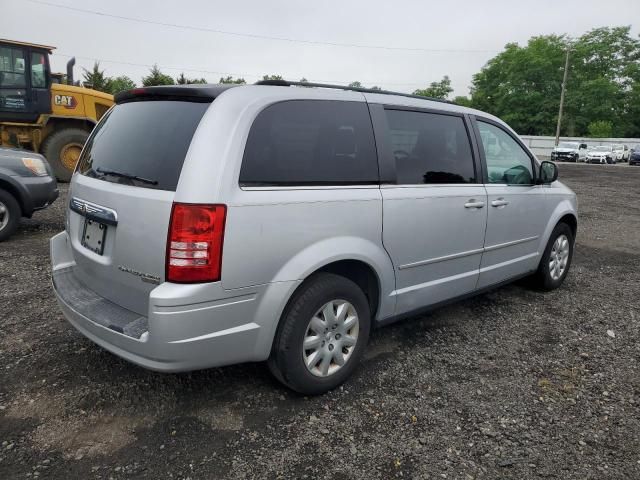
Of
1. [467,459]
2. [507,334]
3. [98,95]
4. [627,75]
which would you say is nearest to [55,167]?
[98,95]

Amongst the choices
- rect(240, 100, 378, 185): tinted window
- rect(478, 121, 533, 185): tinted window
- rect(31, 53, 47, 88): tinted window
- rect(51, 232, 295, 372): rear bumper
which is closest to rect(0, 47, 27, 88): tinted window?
rect(31, 53, 47, 88): tinted window

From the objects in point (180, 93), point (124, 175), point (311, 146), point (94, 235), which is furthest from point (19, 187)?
point (311, 146)

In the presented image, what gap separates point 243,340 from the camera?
2529mm

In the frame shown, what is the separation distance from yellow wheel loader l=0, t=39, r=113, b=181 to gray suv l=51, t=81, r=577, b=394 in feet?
28.4

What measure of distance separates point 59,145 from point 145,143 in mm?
9663

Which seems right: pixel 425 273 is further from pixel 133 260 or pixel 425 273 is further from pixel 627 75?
pixel 627 75

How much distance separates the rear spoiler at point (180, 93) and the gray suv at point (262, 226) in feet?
0.04

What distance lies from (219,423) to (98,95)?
1098cm

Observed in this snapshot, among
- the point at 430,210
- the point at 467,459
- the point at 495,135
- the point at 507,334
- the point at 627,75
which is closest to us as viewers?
the point at 467,459

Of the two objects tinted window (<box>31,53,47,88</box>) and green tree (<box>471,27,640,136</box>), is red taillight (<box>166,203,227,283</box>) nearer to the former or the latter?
tinted window (<box>31,53,47,88</box>)

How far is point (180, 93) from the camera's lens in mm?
2678

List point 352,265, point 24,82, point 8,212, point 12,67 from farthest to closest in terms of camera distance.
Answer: point 24,82 → point 12,67 → point 8,212 → point 352,265

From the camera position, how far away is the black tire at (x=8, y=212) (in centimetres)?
609

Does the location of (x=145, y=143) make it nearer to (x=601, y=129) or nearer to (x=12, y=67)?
(x=12, y=67)
